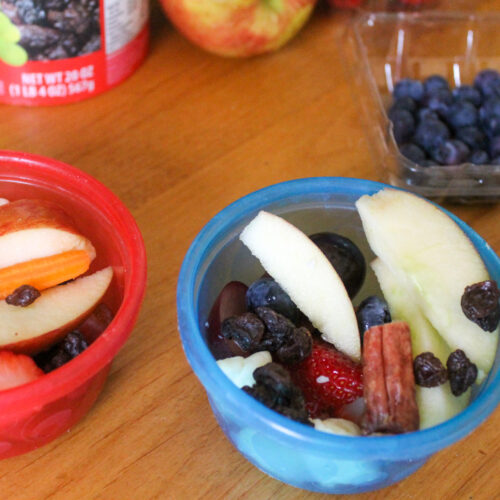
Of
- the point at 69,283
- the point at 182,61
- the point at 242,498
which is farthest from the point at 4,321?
the point at 182,61

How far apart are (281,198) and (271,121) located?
280mm

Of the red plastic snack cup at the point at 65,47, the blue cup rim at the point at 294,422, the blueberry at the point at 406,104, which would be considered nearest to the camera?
the blue cup rim at the point at 294,422

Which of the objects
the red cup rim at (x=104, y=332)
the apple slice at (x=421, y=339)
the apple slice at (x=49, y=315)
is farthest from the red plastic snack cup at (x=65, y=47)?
the apple slice at (x=421, y=339)

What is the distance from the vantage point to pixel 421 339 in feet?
1.81

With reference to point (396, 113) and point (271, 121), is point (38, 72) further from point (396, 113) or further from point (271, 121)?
point (396, 113)

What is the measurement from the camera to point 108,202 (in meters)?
0.60

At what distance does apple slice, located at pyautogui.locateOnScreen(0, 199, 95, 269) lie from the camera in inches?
23.0

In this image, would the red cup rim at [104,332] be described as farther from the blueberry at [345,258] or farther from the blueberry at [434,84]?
the blueberry at [434,84]

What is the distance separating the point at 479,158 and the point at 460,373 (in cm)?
36

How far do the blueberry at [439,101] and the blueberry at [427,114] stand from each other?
1 cm

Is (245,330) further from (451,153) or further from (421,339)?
(451,153)

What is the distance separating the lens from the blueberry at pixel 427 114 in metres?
0.84

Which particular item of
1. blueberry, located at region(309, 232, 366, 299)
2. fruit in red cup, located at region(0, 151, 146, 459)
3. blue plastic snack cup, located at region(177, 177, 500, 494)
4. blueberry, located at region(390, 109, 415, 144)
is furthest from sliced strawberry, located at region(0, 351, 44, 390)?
blueberry, located at region(390, 109, 415, 144)

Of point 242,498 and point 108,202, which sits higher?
point 108,202
